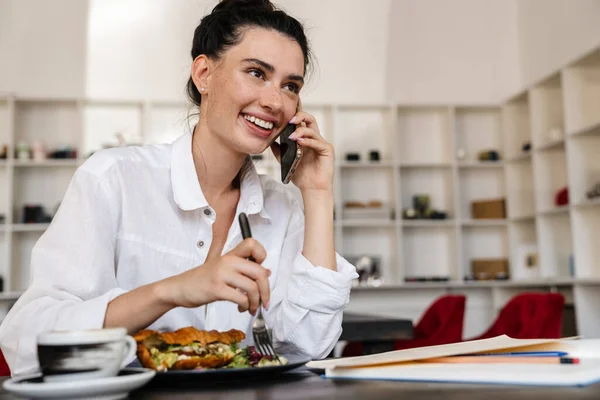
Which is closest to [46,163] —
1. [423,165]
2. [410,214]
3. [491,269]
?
[410,214]

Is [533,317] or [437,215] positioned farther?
[437,215]

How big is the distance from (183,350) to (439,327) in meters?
3.06

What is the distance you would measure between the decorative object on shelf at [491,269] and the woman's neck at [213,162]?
15.3 ft

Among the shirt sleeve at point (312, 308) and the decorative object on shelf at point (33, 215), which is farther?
A: the decorative object on shelf at point (33, 215)

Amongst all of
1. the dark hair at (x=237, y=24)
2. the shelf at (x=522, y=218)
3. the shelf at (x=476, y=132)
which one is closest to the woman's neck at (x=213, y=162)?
the dark hair at (x=237, y=24)

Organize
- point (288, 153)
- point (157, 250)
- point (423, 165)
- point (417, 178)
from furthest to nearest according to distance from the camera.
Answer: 1. point (417, 178)
2. point (423, 165)
3. point (288, 153)
4. point (157, 250)

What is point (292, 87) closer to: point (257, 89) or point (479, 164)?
point (257, 89)

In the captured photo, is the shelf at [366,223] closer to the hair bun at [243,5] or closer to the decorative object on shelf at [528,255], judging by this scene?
the decorative object on shelf at [528,255]

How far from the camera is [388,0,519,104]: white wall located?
20.5 ft

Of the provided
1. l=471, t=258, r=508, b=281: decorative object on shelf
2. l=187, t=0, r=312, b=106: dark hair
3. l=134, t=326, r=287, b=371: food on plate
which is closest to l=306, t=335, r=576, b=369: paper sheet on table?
l=134, t=326, r=287, b=371: food on plate

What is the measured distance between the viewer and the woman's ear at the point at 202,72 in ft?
5.59

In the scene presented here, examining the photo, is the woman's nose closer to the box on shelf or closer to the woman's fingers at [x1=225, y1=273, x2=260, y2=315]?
the woman's fingers at [x1=225, y1=273, x2=260, y2=315]

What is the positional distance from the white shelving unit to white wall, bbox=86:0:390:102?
0.22m

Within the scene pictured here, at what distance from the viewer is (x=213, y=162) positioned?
5.43 feet
